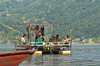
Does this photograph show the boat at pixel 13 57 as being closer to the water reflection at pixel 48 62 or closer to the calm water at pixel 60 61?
the calm water at pixel 60 61

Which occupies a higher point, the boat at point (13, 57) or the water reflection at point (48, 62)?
the boat at point (13, 57)

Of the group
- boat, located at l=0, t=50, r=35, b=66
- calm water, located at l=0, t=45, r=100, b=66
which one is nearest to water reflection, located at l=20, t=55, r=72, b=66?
calm water, located at l=0, t=45, r=100, b=66

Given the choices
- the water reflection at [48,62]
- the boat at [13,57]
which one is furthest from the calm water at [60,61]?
the boat at [13,57]

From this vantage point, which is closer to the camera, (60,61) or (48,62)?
(48,62)

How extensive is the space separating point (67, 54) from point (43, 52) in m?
4.52

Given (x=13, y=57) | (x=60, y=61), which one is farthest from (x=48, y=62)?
(x=13, y=57)

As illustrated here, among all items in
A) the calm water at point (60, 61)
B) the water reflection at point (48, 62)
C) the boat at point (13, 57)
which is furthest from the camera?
the calm water at point (60, 61)

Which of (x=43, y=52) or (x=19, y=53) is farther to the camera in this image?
(x=43, y=52)

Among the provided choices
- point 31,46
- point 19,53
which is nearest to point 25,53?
point 19,53

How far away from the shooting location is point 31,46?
5366 cm

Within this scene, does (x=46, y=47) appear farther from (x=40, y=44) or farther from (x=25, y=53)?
(x=25, y=53)

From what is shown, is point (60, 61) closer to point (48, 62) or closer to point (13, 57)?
point (48, 62)

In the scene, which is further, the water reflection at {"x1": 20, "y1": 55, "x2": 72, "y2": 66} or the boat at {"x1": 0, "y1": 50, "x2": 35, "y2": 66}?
the water reflection at {"x1": 20, "y1": 55, "x2": 72, "y2": 66}

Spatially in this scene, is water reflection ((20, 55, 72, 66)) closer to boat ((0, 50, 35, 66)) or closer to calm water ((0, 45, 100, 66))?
calm water ((0, 45, 100, 66))
